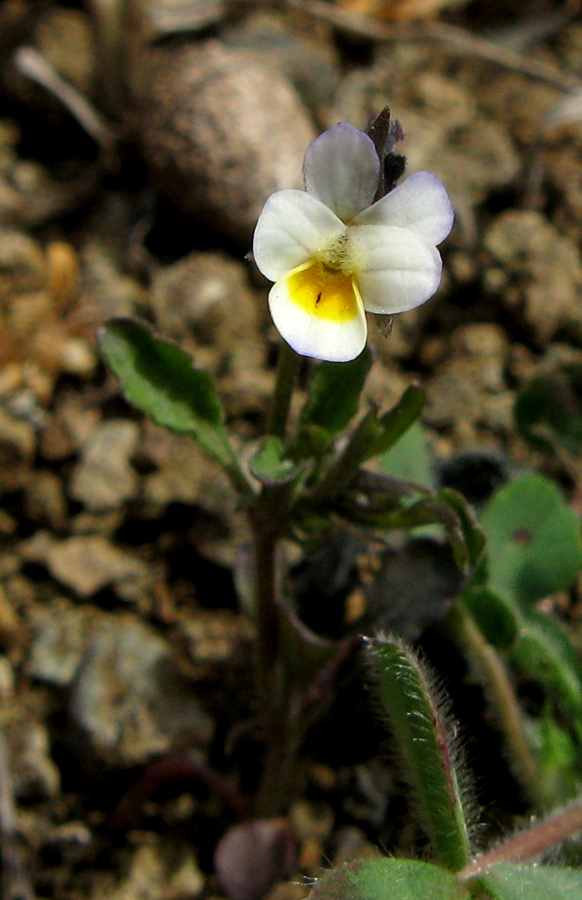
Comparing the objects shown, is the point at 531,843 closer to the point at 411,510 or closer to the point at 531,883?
the point at 531,883

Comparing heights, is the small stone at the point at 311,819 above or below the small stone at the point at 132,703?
below

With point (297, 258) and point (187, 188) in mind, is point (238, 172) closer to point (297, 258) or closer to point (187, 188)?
point (187, 188)

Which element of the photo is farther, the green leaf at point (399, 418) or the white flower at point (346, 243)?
the green leaf at point (399, 418)

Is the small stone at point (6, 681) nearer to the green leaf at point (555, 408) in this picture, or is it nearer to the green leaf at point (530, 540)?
the green leaf at point (530, 540)

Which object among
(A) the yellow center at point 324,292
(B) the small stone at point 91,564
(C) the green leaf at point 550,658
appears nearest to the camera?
(A) the yellow center at point 324,292

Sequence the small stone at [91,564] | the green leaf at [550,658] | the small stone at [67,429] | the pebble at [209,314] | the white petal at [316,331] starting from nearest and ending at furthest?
the white petal at [316,331]
the green leaf at [550,658]
the small stone at [91,564]
the small stone at [67,429]
the pebble at [209,314]

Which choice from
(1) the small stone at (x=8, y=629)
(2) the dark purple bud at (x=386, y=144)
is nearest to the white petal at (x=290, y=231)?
(2) the dark purple bud at (x=386, y=144)

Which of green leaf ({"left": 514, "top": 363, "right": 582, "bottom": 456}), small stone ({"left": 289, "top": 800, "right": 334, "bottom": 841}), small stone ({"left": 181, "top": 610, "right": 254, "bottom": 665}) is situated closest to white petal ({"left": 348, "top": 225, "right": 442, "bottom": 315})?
green leaf ({"left": 514, "top": 363, "right": 582, "bottom": 456})
